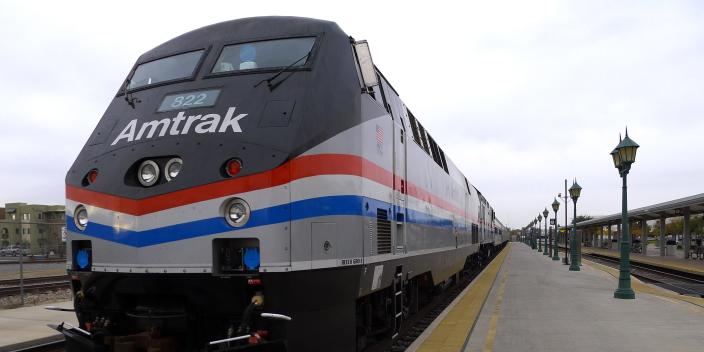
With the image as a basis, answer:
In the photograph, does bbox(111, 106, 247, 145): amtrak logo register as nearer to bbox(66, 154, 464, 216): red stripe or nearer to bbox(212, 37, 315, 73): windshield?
bbox(66, 154, 464, 216): red stripe

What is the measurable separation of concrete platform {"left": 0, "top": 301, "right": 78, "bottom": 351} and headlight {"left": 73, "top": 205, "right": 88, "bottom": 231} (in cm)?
414

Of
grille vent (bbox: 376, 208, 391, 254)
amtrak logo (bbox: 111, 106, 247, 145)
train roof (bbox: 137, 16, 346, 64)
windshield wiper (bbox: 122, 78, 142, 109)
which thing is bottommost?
grille vent (bbox: 376, 208, 391, 254)

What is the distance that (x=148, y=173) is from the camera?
470 cm

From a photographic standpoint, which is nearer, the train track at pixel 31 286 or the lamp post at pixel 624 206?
the lamp post at pixel 624 206

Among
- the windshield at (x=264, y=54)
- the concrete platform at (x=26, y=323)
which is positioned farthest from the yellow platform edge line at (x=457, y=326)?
the concrete platform at (x=26, y=323)

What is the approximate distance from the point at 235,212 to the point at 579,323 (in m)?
7.40

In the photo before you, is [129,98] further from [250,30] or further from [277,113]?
[277,113]

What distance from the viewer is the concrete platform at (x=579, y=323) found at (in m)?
7.73

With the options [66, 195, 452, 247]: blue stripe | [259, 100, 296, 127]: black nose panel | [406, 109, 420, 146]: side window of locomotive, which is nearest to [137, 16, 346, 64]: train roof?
[259, 100, 296, 127]: black nose panel

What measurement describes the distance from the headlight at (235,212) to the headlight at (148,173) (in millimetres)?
731

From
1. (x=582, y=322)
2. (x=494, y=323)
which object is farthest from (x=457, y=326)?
(x=582, y=322)

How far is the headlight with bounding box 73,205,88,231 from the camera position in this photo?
489 centimetres

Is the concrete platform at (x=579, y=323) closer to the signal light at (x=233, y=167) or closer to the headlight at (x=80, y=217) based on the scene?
the signal light at (x=233, y=167)

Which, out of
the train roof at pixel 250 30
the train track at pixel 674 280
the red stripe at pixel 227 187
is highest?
the train roof at pixel 250 30
